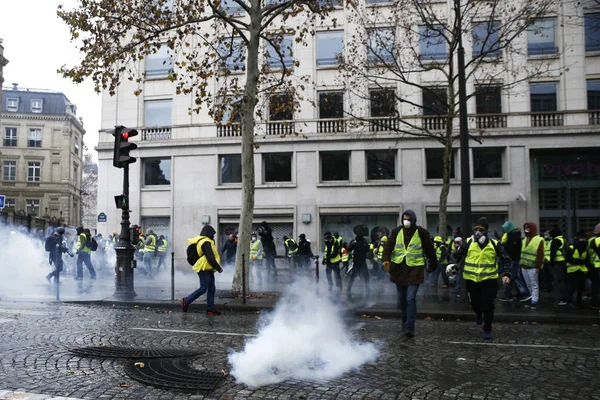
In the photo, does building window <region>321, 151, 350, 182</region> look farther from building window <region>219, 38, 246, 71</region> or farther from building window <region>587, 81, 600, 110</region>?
building window <region>587, 81, 600, 110</region>

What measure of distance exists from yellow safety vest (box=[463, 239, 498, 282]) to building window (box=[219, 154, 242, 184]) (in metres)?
19.9

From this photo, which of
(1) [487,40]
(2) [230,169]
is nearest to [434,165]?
(1) [487,40]

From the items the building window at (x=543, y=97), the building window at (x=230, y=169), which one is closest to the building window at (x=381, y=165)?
the building window at (x=230, y=169)

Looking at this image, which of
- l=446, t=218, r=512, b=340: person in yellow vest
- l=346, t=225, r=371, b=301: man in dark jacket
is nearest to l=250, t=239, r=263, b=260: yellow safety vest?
l=346, t=225, r=371, b=301: man in dark jacket

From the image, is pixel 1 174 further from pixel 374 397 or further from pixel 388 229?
pixel 374 397

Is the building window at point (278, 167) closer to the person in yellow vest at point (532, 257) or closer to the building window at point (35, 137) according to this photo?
the person in yellow vest at point (532, 257)

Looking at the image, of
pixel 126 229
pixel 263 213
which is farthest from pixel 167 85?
pixel 126 229

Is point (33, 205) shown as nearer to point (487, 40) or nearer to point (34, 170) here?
point (34, 170)

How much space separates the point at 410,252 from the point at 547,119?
1986 cm

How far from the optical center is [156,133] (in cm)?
2811

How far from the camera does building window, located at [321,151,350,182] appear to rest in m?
26.4

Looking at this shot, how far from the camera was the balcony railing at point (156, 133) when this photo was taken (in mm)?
28000

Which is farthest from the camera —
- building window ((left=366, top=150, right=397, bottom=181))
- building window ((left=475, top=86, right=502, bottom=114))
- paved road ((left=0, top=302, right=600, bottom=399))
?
building window ((left=366, top=150, right=397, bottom=181))

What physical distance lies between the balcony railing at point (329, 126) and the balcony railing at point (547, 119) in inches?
354
